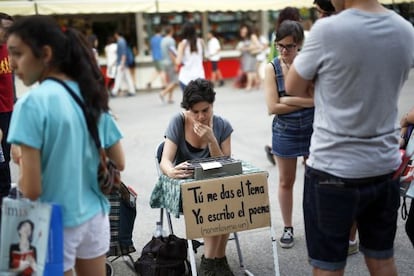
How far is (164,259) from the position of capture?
3121mm

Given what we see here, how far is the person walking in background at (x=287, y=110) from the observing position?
11.3ft

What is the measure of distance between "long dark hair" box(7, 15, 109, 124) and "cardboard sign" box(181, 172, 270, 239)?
98cm

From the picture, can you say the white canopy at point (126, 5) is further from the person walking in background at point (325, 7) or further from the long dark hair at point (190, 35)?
the person walking in background at point (325, 7)

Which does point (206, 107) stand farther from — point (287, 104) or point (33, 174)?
point (33, 174)

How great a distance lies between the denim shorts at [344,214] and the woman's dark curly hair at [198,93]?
3.92ft

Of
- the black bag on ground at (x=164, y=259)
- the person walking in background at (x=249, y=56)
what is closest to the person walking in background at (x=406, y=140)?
the black bag on ground at (x=164, y=259)

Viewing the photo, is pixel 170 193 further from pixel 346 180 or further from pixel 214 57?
pixel 214 57

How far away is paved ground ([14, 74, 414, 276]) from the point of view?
3473mm

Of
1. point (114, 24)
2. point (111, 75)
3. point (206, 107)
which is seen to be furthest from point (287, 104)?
point (114, 24)

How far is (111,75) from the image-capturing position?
40.2 feet

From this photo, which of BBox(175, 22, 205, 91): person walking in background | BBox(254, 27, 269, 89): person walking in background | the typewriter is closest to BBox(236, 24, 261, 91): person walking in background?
BBox(254, 27, 269, 89): person walking in background

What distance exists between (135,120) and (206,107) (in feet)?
20.7

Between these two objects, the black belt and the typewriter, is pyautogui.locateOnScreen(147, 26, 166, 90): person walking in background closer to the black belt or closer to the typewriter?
the typewriter

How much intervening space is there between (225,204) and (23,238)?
128 cm
